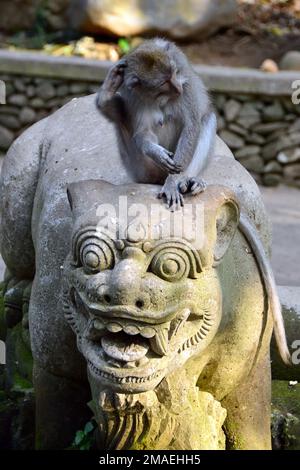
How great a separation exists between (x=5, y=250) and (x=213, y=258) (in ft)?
4.78

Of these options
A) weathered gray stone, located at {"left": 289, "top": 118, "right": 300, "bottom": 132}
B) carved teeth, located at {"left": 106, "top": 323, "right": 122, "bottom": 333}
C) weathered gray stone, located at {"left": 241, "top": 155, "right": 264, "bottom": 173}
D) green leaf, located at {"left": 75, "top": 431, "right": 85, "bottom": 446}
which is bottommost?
weathered gray stone, located at {"left": 241, "top": 155, "right": 264, "bottom": 173}

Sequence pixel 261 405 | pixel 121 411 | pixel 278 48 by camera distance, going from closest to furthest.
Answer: pixel 121 411 → pixel 261 405 → pixel 278 48

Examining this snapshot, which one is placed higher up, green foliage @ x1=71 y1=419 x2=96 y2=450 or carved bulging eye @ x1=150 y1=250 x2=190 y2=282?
carved bulging eye @ x1=150 y1=250 x2=190 y2=282

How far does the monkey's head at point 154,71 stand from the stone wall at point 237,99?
587 cm

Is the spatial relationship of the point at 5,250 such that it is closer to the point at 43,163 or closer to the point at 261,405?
the point at 43,163

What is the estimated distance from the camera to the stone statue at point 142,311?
2746 millimetres

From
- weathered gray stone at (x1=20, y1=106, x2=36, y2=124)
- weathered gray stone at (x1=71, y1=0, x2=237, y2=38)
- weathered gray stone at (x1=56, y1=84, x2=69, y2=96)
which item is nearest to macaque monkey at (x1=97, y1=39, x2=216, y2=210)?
weathered gray stone at (x1=56, y1=84, x2=69, y2=96)

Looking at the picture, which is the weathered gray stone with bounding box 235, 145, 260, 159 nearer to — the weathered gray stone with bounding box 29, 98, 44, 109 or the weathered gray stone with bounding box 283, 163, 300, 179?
the weathered gray stone with bounding box 283, 163, 300, 179

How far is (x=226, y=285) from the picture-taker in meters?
3.06

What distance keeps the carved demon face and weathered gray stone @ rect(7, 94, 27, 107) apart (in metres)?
7.11

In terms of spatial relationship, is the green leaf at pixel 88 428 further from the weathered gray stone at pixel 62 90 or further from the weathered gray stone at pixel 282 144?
the weathered gray stone at pixel 62 90

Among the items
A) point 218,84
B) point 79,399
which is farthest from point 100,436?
A: point 218,84

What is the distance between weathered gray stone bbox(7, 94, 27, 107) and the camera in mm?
9805

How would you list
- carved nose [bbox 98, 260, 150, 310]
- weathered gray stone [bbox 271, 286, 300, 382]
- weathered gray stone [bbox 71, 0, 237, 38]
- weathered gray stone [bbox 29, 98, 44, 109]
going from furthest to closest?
weathered gray stone [bbox 71, 0, 237, 38], weathered gray stone [bbox 29, 98, 44, 109], weathered gray stone [bbox 271, 286, 300, 382], carved nose [bbox 98, 260, 150, 310]
